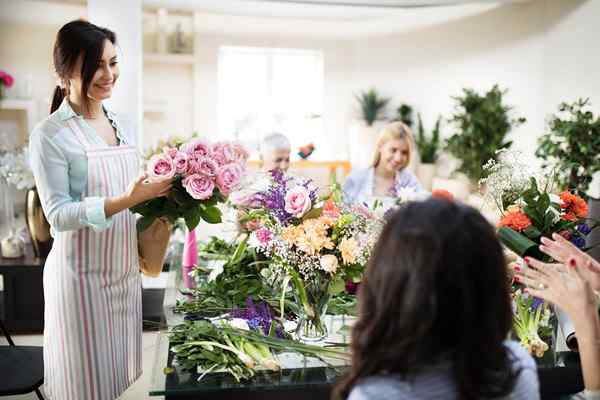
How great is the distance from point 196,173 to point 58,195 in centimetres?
44

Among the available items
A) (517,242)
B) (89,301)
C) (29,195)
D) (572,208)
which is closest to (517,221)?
(517,242)

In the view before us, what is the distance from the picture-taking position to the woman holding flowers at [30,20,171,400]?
183cm

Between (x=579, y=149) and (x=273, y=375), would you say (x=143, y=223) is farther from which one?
(x=579, y=149)

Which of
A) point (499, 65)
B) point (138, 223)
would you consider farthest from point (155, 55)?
point (138, 223)

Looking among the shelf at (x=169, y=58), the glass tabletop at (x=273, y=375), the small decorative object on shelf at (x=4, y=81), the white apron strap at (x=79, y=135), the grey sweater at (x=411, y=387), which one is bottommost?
the glass tabletop at (x=273, y=375)

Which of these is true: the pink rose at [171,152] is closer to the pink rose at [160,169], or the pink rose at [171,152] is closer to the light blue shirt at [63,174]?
the pink rose at [160,169]

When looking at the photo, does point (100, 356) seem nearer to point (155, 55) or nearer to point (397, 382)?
point (397, 382)

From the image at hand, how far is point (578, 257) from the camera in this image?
1492 mm

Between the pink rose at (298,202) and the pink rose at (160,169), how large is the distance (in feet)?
1.15

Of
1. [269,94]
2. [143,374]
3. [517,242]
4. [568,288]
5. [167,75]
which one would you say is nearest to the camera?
[568,288]

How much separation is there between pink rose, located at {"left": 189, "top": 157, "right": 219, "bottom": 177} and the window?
670 centimetres

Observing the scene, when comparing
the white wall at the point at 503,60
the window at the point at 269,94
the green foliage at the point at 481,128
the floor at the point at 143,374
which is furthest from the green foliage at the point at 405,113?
the floor at the point at 143,374

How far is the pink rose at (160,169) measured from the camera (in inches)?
67.9

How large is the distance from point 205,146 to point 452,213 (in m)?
1.00
